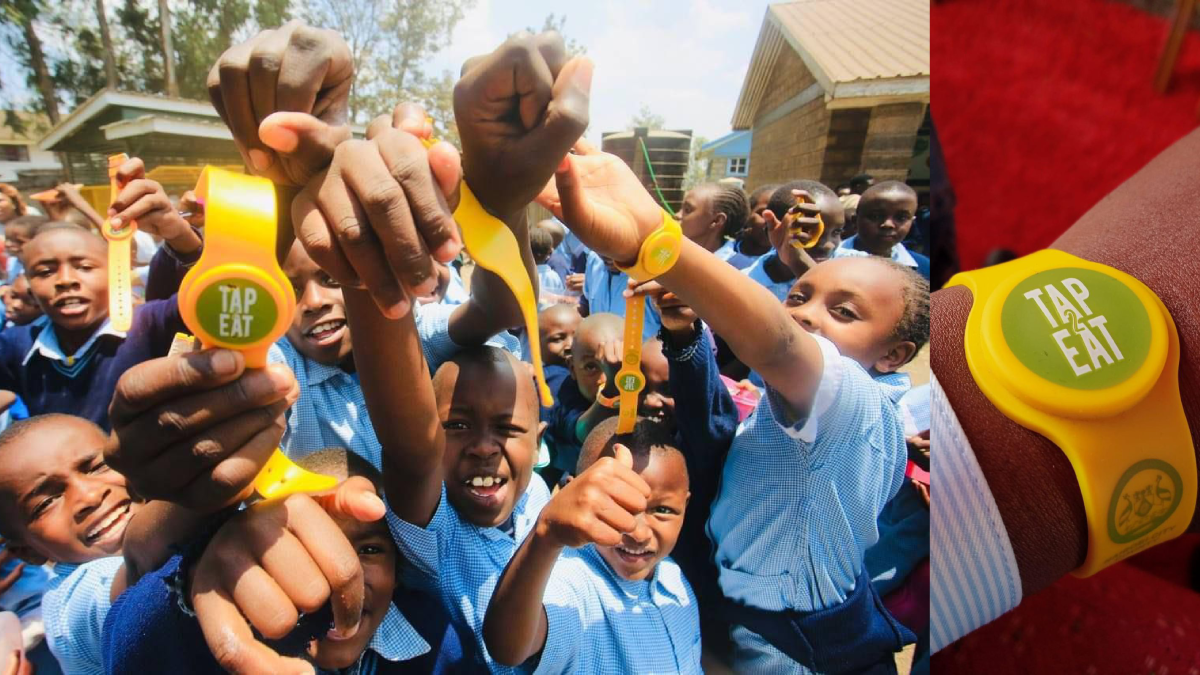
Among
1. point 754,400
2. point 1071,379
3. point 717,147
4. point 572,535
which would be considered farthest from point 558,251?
point 717,147

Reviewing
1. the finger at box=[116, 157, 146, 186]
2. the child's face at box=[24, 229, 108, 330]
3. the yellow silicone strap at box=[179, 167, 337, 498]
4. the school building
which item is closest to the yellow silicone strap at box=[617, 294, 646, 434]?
the yellow silicone strap at box=[179, 167, 337, 498]

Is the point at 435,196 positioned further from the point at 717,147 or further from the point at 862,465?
the point at 717,147

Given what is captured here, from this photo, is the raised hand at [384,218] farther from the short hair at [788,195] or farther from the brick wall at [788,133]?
the brick wall at [788,133]

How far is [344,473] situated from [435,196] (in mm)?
476

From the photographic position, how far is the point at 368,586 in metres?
0.70

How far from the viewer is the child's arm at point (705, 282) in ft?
1.87

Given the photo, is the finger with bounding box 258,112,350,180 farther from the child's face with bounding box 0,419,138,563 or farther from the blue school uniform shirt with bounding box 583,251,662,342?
the blue school uniform shirt with bounding box 583,251,662,342

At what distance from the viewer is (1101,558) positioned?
37 cm

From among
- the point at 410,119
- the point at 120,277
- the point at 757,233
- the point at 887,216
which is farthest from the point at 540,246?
the point at 410,119

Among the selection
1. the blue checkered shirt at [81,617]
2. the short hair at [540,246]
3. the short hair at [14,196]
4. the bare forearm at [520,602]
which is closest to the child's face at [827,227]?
the short hair at [540,246]

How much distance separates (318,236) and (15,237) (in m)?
3.52

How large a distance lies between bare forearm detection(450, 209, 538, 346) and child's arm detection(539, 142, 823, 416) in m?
0.25

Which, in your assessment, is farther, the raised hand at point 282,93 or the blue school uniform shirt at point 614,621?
the blue school uniform shirt at point 614,621

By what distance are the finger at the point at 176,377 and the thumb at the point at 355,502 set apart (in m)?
0.13
